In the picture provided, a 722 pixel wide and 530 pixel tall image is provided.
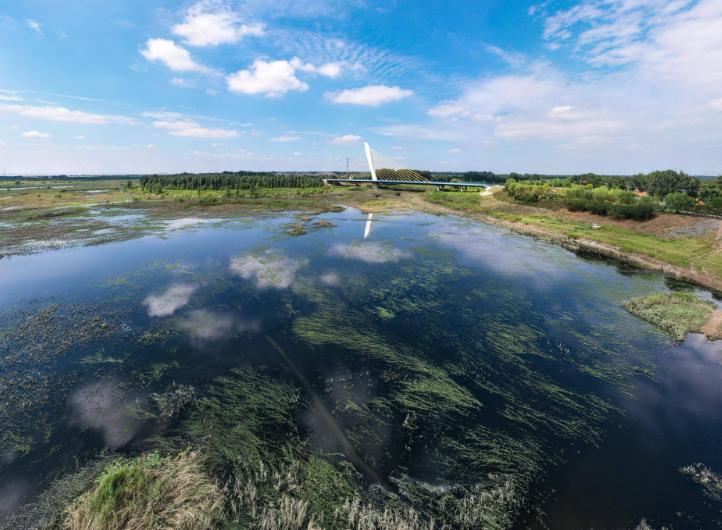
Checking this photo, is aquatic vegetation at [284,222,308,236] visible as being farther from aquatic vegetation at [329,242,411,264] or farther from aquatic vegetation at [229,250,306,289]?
aquatic vegetation at [229,250,306,289]

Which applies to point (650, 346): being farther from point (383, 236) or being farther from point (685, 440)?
point (383, 236)

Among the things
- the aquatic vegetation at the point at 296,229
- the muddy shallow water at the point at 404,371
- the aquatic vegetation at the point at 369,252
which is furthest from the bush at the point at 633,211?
the aquatic vegetation at the point at 296,229

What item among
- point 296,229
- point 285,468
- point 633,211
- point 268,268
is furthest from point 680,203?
point 285,468

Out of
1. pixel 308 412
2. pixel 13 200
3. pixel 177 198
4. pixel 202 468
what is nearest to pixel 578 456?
pixel 308 412

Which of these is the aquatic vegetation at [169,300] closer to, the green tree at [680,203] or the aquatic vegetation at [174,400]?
the aquatic vegetation at [174,400]

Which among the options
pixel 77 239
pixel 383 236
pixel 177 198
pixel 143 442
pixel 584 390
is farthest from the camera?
pixel 177 198

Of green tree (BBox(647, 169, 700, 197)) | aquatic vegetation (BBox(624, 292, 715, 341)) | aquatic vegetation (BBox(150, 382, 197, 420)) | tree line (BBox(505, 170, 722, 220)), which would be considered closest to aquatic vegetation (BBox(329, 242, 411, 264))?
aquatic vegetation (BBox(624, 292, 715, 341))
